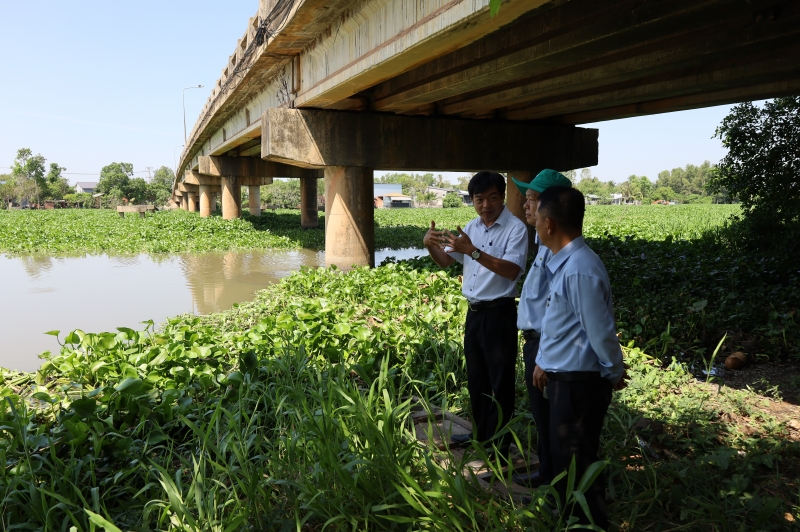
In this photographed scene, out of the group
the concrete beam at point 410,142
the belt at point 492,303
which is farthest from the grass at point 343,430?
the concrete beam at point 410,142

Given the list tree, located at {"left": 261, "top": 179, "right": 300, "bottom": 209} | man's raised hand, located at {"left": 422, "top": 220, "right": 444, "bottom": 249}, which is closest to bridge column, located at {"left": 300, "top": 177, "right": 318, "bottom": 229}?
man's raised hand, located at {"left": 422, "top": 220, "right": 444, "bottom": 249}

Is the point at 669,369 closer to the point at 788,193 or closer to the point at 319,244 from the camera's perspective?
the point at 788,193

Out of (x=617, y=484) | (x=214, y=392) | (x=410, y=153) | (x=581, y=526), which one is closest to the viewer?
(x=581, y=526)

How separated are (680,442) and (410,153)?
27.8 ft

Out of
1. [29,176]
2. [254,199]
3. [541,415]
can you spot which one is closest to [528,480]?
[541,415]

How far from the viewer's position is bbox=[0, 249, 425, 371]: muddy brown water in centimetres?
816

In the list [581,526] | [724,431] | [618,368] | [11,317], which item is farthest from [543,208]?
[11,317]

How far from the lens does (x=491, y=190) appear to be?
3.54 metres

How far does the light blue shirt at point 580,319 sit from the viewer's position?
2.52 meters

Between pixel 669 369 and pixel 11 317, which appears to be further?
pixel 11 317

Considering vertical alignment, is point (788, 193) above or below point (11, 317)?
above

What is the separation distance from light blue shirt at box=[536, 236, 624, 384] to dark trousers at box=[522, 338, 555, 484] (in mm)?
401

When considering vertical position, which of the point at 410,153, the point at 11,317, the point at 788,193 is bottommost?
the point at 11,317

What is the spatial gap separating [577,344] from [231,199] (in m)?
26.2
